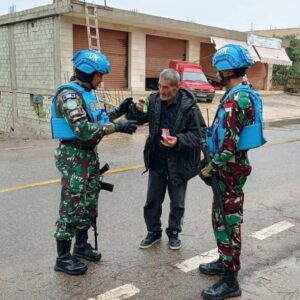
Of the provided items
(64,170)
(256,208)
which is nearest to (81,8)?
(256,208)

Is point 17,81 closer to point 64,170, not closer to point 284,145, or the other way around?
point 284,145

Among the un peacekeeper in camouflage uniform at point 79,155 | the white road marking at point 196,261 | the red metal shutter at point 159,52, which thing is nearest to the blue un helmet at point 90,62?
the un peacekeeper in camouflage uniform at point 79,155

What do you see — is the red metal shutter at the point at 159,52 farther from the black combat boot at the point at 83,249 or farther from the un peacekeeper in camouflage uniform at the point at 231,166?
the un peacekeeper in camouflage uniform at the point at 231,166

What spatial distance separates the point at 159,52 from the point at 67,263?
775 inches

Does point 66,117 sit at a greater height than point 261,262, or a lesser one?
greater

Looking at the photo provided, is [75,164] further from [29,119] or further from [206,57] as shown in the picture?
[206,57]

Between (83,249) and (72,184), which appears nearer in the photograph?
(72,184)

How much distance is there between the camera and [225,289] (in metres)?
3.24

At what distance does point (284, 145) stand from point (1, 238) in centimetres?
796

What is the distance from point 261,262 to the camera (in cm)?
389

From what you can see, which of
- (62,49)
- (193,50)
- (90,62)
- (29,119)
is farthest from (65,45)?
(90,62)

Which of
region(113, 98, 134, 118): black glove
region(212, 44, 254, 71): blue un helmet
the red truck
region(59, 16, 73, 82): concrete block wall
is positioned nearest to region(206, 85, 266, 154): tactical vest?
region(212, 44, 254, 71): blue un helmet

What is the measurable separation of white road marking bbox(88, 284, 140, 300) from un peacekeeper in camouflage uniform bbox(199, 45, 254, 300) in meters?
0.55

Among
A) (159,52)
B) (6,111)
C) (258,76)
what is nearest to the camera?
(6,111)
